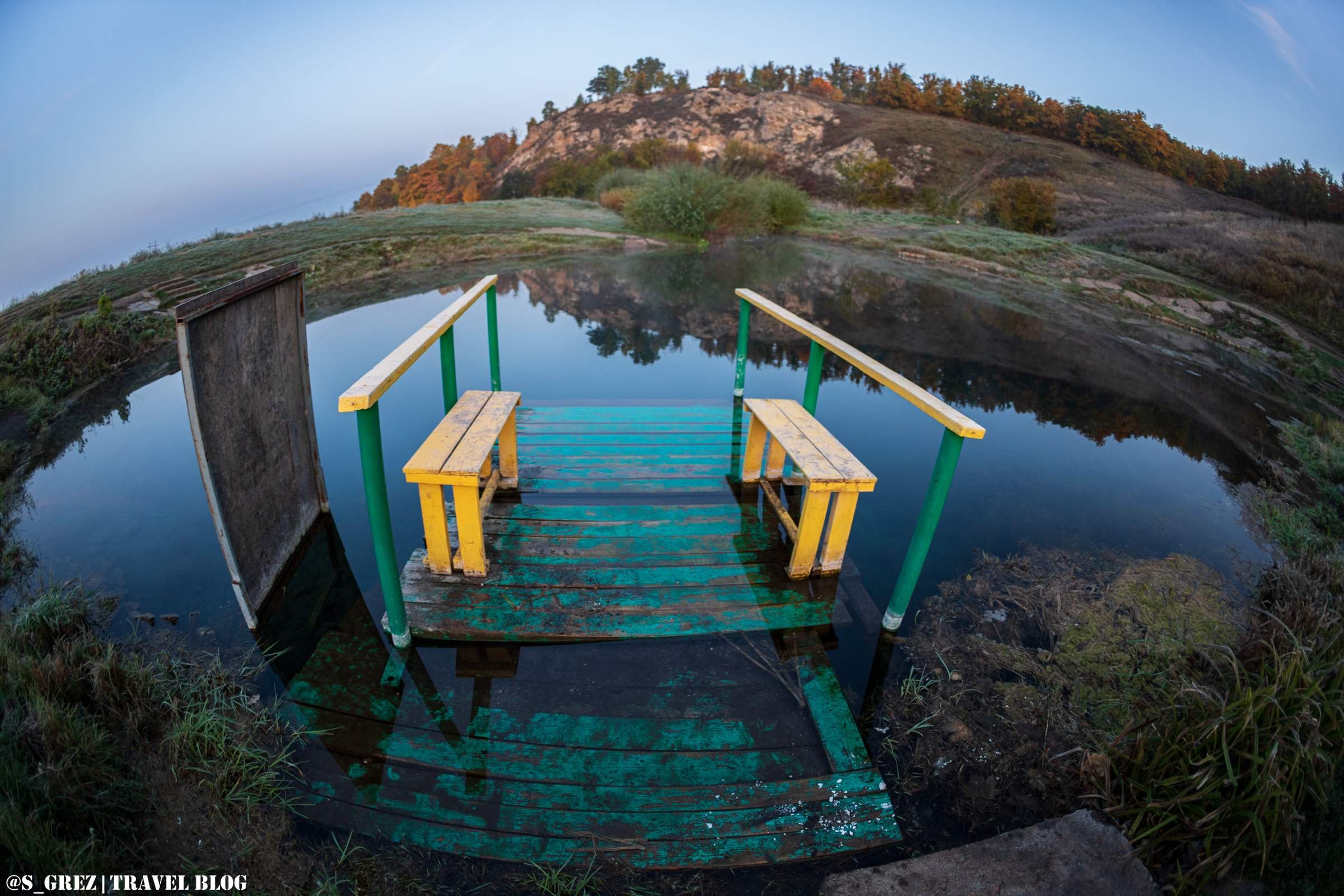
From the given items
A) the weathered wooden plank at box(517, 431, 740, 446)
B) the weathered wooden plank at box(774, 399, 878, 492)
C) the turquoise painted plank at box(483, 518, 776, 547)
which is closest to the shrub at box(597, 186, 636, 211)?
the weathered wooden plank at box(517, 431, 740, 446)

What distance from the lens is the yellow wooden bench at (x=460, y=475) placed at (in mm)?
2734

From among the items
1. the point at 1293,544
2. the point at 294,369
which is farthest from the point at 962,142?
the point at 294,369

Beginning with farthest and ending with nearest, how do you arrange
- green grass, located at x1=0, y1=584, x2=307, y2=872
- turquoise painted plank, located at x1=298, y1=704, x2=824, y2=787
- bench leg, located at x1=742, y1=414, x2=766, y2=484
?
bench leg, located at x1=742, y1=414, x2=766, y2=484
turquoise painted plank, located at x1=298, y1=704, x2=824, y2=787
green grass, located at x1=0, y1=584, x2=307, y2=872

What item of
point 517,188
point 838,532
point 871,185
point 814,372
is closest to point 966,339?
point 814,372

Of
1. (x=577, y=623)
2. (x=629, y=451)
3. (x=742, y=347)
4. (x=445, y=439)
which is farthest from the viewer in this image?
(x=742, y=347)

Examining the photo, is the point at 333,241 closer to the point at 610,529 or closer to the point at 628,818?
the point at 610,529

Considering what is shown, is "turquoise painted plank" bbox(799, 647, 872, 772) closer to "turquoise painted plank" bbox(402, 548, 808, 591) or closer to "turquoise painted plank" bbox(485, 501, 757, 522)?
"turquoise painted plank" bbox(402, 548, 808, 591)

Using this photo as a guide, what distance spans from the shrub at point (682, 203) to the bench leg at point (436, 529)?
41.0 feet

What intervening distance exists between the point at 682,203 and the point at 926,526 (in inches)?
509

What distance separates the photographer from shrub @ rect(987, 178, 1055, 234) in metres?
19.4

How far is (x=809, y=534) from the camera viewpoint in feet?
10.4

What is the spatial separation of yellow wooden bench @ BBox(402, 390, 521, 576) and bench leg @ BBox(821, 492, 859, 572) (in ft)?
5.40

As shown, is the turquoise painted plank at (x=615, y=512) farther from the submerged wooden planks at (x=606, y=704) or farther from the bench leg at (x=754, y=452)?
the bench leg at (x=754, y=452)

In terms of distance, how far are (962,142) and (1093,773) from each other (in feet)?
119
